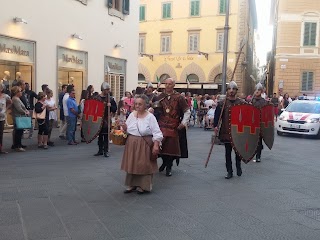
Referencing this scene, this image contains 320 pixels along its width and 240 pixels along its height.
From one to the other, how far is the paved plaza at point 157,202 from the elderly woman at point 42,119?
1230mm

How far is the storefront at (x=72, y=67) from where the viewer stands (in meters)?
15.2

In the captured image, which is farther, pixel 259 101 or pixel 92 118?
pixel 259 101

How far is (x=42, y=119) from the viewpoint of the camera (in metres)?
10.0

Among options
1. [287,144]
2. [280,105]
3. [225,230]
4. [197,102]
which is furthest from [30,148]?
[280,105]

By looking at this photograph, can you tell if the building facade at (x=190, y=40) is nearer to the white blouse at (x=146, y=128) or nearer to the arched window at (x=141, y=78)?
the arched window at (x=141, y=78)

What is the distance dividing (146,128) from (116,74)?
14.3 metres

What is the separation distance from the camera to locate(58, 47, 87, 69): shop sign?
49.7ft

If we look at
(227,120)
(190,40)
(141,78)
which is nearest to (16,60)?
(227,120)

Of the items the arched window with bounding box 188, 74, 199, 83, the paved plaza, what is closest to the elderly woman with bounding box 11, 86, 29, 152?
the paved plaza

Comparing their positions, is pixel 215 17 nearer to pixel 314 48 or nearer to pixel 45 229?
pixel 314 48

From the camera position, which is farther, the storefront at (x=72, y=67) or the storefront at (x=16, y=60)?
the storefront at (x=72, y=67)

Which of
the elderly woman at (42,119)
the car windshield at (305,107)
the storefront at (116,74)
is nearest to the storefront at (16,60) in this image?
the elderly woman at (42,119)

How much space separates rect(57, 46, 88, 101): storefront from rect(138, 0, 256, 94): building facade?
1771 centimetres

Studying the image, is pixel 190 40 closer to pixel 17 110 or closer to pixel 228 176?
pixel 17 110
